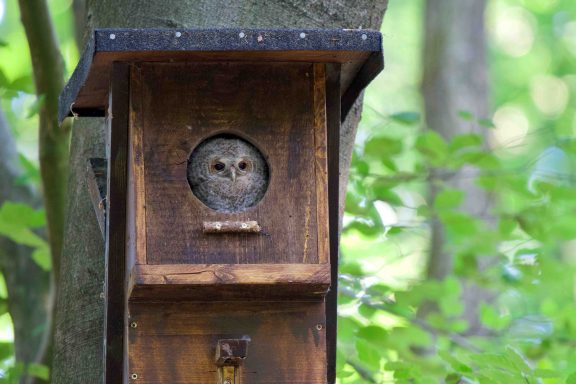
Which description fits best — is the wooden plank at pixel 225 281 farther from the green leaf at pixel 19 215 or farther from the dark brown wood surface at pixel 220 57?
the green leaf at pixel 19 215

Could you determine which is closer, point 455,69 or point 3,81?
point 3,81

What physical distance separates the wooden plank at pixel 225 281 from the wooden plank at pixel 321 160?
7 centimetres

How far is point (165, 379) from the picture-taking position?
1991mm

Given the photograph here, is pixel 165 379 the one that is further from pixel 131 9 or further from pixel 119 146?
pixel 131 9

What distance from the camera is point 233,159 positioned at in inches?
82.0

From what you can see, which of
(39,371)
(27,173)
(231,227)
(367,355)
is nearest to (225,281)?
(231,227)

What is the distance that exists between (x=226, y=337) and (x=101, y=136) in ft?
2.90

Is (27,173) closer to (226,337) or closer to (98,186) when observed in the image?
(98,186)

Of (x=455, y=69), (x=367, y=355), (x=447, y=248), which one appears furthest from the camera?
(x=455, y=69)

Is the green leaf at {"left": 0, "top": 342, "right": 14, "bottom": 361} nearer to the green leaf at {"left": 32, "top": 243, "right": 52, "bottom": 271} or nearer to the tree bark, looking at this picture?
the tree bark

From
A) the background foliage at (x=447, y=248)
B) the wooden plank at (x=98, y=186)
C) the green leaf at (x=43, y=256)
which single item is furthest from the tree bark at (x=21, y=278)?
the wooden plank at (x=98, y=186)

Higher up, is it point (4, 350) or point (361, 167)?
point (361, 167)

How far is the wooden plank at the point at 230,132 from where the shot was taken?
2.00 metres

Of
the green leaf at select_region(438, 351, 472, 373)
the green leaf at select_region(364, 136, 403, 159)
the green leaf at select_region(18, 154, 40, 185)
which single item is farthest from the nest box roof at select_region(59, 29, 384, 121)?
the green leaf at select_region(18, 154, 40, 185)
